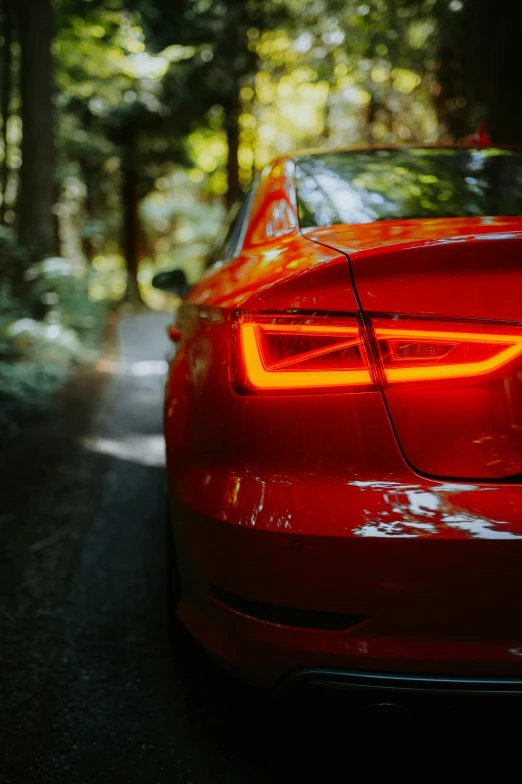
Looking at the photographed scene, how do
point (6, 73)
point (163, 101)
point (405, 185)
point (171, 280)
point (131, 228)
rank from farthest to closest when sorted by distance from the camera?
point (131, 228) < point (163, 101) < point (6, 73) < point (171, 280) < point (405, 185)

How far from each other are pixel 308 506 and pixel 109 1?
14.0 m

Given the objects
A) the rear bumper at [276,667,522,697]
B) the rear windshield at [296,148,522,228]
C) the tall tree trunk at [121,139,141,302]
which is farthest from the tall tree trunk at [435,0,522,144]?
the tall tree trunk at [121,139,141,302]

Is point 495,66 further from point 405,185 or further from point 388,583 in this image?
point 388,583

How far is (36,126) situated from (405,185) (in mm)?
9511

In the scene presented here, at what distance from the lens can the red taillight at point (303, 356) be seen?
1.61m

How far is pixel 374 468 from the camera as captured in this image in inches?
62.5

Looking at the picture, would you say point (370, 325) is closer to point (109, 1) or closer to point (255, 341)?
point (255, 341)

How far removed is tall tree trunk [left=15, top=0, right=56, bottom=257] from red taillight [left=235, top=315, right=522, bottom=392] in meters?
9.71

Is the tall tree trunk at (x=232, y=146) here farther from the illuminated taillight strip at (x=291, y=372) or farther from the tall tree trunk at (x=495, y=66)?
the illuminated taillight strip at (x=291, y=372)

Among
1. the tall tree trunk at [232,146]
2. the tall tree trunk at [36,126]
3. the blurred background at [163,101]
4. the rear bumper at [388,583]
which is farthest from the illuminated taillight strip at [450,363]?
the tall tree trunk at [232,146]

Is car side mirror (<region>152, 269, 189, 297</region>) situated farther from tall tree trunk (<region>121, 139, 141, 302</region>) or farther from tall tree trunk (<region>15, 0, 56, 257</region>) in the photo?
tall tree trunk (<region>121, 139, 141, 302</region>)

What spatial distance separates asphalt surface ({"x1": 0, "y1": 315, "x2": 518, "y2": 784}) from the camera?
198cm

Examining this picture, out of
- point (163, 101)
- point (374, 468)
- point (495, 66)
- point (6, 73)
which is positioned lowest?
point (374, 468)

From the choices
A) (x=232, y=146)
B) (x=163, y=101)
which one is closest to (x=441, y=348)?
(x=232, y=146)
